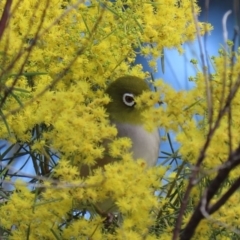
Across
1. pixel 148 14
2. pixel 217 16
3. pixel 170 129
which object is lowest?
pixel 170 129

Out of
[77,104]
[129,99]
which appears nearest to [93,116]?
[77,104]

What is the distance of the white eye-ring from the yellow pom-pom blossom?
3 cm

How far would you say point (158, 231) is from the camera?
64 cm

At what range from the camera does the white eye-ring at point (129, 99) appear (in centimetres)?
75

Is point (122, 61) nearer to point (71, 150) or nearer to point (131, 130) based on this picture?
point (131, 130)

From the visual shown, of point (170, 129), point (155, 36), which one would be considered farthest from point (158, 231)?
→ point (155, 36)

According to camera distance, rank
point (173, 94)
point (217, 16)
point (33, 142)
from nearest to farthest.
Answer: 1. point (173, 94)
2. point (33, 142)
3. point (217, 16)

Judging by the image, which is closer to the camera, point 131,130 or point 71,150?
point 71,150

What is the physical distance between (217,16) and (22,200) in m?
1.13

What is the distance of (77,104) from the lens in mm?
609

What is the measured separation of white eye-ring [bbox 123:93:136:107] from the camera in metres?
0.75

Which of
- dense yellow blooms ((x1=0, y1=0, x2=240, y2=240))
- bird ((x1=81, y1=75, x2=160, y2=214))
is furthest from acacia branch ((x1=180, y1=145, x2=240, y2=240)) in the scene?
bird ((x1=81, y1=75, x2=160, y2=214))

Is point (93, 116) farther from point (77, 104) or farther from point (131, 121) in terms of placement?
point (131, 121)

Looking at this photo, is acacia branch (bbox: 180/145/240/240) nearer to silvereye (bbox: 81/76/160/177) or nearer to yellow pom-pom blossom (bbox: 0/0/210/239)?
yellow pom-pom blossom (bbox: 0/0/210/239)
